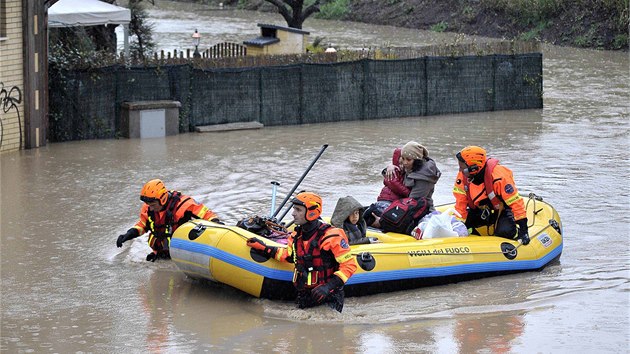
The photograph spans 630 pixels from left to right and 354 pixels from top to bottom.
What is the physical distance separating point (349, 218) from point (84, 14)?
41.1 feet

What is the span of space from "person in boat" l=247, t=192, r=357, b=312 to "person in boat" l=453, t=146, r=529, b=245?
2.03m

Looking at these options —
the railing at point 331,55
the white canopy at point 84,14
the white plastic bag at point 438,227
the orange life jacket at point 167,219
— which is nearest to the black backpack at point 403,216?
the white plastic bag at point 438,227

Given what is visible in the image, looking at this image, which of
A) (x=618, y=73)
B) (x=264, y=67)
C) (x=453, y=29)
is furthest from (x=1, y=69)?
(x=453, y=29)

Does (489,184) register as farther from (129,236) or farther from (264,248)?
(129,236)

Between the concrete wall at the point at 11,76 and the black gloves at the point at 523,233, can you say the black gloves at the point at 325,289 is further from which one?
→ the concrete wall at the point at 11,76

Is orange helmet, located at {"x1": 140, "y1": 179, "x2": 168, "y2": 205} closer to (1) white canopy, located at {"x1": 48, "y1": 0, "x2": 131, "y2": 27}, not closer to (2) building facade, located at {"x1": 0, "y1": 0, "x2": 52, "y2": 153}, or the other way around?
(2) building facade, located at {"x1": 0, "y1": 0, "x2": 52, "y2": 153}

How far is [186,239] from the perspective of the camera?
11305 mm

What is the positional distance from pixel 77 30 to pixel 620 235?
14.4 m

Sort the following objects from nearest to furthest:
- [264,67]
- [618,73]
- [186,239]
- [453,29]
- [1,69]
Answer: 1. [186,239]
2. [1,69]
3. [264,67]
4. [618,73]
5. [453,29]

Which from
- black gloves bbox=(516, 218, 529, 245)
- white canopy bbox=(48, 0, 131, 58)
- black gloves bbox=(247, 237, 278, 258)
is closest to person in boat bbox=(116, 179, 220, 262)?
black gloves bbox=(247, 237, 278, 258)

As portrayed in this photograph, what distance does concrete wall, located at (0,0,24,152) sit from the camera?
1853 cm

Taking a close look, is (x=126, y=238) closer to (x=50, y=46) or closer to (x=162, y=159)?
(x=162, y=159)

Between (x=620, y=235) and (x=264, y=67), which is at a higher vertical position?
(x=264, y=67)

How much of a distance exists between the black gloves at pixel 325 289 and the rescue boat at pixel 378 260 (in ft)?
1.66
